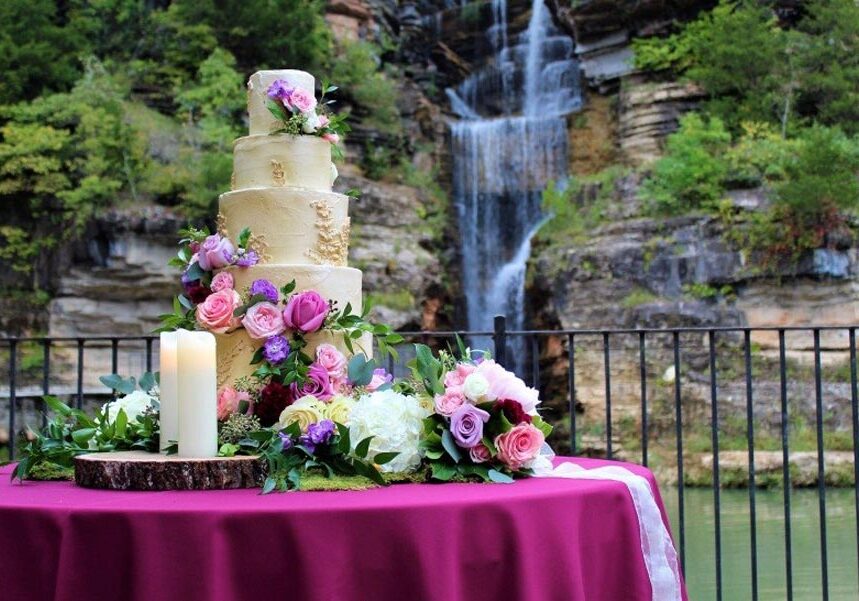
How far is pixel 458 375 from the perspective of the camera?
2.70 m

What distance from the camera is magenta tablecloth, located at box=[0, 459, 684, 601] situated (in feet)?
7.04

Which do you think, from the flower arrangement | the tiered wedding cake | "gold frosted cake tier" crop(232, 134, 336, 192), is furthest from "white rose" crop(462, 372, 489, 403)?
"gold frosted cake tier" crop(232, 134, 336, 192)

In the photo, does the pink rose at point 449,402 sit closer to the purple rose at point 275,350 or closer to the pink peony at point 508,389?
the pink peony at point 508,389

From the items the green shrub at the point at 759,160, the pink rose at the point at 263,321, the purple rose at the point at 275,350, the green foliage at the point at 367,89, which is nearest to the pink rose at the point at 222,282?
the pink rose at the point at 263,321

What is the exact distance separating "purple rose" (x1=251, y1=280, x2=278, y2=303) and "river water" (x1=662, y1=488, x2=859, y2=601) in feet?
17.5

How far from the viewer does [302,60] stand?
20.0 metres

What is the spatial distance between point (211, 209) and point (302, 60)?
5.11 m

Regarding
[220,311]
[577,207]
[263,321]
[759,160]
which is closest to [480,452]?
[263,321]

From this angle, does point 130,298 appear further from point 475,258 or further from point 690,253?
point 690,253

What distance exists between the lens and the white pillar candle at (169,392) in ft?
9.04

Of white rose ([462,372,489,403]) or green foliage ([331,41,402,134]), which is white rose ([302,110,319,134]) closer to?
white rose ([462,372,489,403])

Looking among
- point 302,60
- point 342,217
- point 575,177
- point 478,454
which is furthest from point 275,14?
point 478,454

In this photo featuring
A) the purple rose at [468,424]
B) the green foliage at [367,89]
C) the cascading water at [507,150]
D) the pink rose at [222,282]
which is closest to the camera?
the purple rose at [468,424]

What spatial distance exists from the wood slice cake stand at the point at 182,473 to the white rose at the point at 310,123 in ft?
4.70
